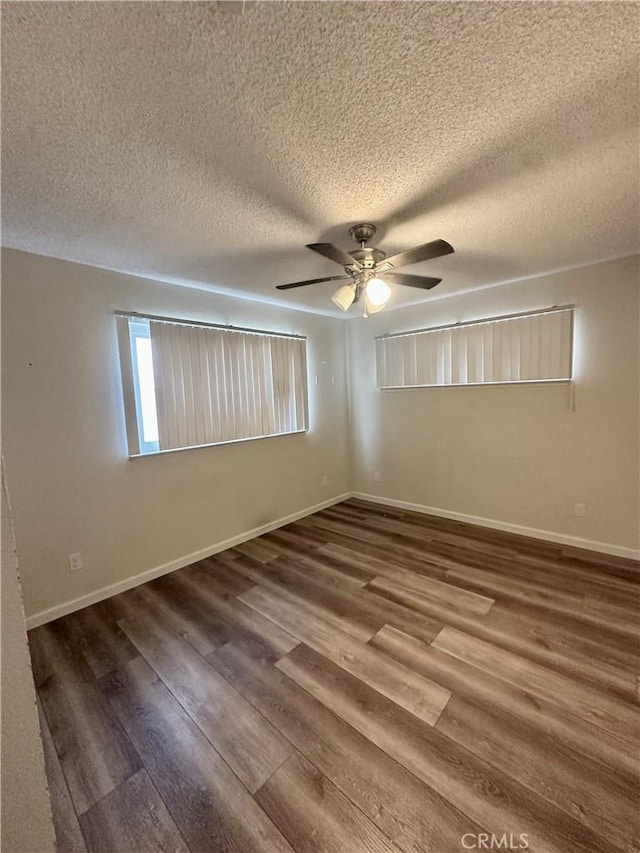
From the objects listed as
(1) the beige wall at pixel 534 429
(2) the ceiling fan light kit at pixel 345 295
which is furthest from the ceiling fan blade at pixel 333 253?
(1) the beige wall at pixel 534 429

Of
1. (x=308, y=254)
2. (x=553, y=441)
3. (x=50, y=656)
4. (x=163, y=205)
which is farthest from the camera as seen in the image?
(x=553, y=441)

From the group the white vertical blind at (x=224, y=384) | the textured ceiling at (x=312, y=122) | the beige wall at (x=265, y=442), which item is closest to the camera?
the textured ceiling at (x=312, y=122)

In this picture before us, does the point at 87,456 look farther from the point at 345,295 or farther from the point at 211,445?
the point at 345,295

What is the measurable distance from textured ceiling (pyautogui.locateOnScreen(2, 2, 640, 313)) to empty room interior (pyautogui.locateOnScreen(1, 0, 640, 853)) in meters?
0.01

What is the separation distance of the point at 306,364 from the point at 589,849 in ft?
12.1

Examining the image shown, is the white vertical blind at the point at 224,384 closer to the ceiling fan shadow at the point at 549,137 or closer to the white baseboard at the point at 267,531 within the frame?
the white baseboard at the point at 267,531

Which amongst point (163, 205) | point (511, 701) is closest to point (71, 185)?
point (163, 205)

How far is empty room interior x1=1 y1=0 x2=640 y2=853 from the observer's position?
1019 millimetres

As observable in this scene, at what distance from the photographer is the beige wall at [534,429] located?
270 cm

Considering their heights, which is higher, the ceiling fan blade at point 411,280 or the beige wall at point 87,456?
the ceiling fan blade at point 411,280

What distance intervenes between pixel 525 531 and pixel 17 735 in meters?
3.70

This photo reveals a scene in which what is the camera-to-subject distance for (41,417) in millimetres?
2213

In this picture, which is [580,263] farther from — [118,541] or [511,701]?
[118,541]

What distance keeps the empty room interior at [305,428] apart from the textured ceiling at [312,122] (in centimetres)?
1
